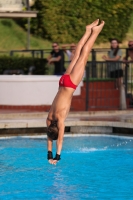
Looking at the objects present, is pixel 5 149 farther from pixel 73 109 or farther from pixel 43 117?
pixel 73 109

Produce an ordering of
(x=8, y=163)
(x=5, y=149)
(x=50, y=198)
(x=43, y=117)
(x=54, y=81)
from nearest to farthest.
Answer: (x=50, y=198), (x=8, y=163), (x=5, y=149), (x=43, y=117), (x=54, y=81)

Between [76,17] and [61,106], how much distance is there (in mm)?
26174

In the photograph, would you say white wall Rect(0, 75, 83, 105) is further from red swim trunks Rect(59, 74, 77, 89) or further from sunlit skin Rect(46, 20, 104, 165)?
red swim trunks Rect(59, 74, 77, 89)

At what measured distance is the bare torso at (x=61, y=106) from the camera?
11.6 m

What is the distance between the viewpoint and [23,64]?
72.7 ft

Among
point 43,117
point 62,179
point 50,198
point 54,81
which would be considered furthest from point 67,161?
point 54,81

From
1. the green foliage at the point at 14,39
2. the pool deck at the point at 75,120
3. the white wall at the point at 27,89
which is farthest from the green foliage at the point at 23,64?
the green foliage at the point at 14,39

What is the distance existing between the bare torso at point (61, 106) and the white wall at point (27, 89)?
6523 millimetres

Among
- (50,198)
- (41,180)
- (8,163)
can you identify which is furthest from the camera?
(8,163)

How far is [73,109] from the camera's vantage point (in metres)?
18.8

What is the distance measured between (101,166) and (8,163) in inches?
63.8

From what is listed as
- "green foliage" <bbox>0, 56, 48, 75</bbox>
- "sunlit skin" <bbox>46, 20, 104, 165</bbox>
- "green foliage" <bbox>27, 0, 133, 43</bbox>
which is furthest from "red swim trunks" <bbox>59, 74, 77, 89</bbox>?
"green foliage" <bbox>27, 0, 133, 43</bbox>

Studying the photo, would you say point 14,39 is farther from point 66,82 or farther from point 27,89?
point 66,82

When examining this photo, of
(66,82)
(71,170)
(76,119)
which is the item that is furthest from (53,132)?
(76,119)
